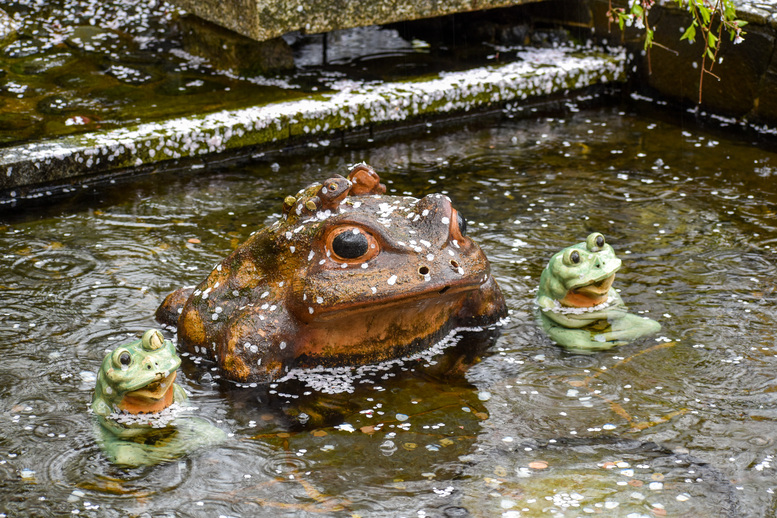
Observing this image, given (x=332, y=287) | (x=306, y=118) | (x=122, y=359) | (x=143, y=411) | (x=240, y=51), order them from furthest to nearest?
(x=240, y=51) < (x=306, y=118) < (x=332, y=287) < (x=143, y=411) < (x=122, y=359)

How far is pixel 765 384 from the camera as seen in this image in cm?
390

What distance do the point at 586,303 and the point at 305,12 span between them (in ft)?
11.8

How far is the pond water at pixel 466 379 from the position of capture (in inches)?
127

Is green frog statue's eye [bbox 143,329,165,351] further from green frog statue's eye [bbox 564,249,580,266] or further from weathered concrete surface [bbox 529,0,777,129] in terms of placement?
weathered concrete surface [bbox 529,0,777,129]

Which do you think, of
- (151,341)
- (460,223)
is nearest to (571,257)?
(460,223)

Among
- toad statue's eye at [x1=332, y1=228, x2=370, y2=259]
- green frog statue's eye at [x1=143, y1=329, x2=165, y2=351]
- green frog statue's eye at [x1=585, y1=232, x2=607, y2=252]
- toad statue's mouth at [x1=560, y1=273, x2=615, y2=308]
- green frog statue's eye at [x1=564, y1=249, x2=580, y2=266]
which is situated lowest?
A: toad statue's mouth at [x1=560, y1=273, x2=615, y2=308]

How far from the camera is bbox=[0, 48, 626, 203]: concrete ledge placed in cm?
601

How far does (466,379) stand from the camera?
13.1 feet

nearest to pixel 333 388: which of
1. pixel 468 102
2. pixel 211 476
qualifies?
pixel 211 476

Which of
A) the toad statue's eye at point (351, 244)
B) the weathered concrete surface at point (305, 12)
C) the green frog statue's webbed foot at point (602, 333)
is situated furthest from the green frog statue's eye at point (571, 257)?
the weathered concrete surface at point (305, 12)

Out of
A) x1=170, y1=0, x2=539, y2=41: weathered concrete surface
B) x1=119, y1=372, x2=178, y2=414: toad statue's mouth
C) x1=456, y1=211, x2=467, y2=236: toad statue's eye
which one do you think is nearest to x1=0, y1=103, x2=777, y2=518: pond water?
x1=119, y1=372, x2=178, y2=414: toad statue's mouth

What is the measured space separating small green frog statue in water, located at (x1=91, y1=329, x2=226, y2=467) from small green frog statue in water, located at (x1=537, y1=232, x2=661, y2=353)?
175 centimetres

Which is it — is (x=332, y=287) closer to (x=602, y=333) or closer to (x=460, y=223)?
(x=460, y=223)

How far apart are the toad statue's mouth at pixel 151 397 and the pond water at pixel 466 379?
18 cm
